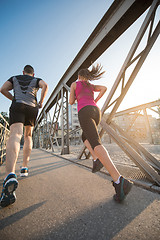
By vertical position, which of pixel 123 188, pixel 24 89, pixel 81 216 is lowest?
pixel 81 216

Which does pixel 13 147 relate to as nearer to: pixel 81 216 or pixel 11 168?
pixel 11 168

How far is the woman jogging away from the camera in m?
1.00

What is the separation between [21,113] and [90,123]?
1.02 metres

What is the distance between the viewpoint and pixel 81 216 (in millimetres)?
848

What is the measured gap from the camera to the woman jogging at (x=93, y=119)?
1000 mm

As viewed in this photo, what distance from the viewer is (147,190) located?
1.24 m

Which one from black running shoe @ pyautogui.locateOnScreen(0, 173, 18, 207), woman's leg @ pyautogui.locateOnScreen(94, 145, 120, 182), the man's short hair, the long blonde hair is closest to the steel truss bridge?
the long blonde hair

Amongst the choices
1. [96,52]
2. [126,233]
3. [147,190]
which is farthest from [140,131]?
[126,233]

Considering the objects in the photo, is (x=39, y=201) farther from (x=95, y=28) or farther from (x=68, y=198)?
(x=95, y=28)

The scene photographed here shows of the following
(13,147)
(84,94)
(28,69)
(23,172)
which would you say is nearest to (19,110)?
(13,147)

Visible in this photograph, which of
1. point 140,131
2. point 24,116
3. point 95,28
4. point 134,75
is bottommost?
point 140,131

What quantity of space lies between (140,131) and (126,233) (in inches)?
523

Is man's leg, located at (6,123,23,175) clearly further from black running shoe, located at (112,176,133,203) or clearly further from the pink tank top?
black running shoe, located at (112,176,133,203)

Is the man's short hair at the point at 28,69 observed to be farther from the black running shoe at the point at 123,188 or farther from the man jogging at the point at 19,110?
the black running shoe at the point at 123,188
